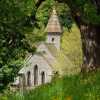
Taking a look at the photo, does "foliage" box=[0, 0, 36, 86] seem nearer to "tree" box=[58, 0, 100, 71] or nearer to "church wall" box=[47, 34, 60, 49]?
"tree" box=[58, 0, 100, 71]

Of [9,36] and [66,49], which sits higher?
[9,36]

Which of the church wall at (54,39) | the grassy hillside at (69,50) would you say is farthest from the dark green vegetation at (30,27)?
the church wall at (54,39)

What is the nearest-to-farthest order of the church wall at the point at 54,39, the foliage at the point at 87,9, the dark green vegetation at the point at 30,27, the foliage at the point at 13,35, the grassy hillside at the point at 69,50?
the foliage at the point at 87,9, the dark green vegetation at the point at 30,27, the foliage at the point at 13,35, the grassy hillside at the point at 69,50, the church wall at the point at 54,39

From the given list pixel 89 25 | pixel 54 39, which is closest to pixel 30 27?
pixel 89 25

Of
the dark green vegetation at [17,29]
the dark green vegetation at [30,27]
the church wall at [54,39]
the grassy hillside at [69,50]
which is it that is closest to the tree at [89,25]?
the dark green vegetation at [30,27]

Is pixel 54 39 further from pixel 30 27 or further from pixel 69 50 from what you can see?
pixel 30 27

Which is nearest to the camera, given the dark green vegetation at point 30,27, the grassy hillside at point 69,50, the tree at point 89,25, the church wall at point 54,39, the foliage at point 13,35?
the tree at point 89,25

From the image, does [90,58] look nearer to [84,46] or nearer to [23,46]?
[84,46]

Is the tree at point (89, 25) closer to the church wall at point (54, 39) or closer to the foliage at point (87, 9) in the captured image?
the foliage at point (87, 9)

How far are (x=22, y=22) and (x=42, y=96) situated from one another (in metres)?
16.8

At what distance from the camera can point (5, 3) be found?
17750mm

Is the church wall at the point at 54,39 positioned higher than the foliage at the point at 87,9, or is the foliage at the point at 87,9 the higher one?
the foliage at the point at 87,9

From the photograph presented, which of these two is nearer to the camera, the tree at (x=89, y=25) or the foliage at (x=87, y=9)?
the foliage at (x=87, y=9)

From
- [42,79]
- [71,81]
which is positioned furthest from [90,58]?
[42,79]
